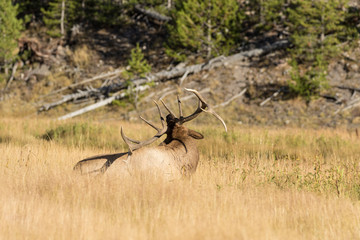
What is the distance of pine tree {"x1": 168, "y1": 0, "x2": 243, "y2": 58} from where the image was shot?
2445 cm

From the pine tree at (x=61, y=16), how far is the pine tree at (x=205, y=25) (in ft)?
31.5

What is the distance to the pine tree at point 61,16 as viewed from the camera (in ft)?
99.5

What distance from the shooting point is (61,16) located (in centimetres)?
3181

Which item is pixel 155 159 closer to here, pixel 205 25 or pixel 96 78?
pixel 205 25

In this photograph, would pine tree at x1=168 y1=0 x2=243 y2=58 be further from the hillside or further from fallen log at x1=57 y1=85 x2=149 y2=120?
fallen log at x1=57 y1=85 x2=149 y2=120

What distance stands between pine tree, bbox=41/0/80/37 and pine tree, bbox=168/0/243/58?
378 inches

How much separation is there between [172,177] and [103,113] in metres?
17.8

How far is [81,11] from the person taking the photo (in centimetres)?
3288

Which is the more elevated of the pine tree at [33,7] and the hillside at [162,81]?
the pine tree at [33,7]

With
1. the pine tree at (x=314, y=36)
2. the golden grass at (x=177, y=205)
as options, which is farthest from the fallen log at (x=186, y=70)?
the golden grass at (x=177, y=205)

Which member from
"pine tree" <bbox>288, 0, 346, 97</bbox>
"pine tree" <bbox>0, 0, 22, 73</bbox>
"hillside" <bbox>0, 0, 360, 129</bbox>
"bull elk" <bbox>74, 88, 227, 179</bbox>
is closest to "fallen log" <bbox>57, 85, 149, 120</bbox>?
"hillside" <bbox>0, 0, 360, 129</bbox>

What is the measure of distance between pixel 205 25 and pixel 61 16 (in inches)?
486

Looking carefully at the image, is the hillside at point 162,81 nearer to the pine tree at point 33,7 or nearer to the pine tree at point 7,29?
the pine tree at point 33,7

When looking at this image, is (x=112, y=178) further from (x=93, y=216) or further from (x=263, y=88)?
(x=263, y=88)
